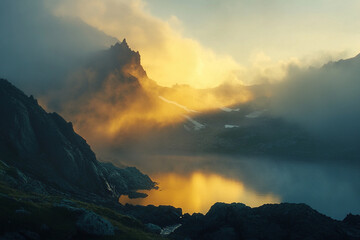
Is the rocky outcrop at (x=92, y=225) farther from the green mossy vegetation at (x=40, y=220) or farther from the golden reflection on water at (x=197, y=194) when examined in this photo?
the golden reflection on water at (x=197, y=194)

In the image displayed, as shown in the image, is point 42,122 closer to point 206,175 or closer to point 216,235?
point 216,235

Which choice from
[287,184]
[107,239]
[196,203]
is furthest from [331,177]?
[107,239]

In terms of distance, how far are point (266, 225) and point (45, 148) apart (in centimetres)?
7841

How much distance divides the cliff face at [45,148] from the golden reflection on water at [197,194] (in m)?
16.5

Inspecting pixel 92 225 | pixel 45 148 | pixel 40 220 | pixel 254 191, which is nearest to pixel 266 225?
pixel 92 225

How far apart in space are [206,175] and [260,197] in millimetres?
58842

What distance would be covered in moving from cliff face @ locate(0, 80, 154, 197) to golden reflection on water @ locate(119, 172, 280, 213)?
16.5 metres

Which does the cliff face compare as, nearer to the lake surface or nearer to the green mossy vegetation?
the lake surface

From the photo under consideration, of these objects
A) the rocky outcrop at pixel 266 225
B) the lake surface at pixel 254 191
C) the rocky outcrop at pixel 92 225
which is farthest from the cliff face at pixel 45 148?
the rocky outcrop at pixel 92 225

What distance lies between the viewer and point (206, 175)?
18112cm

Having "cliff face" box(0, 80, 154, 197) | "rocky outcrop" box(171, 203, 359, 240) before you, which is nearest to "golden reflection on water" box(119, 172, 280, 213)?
"cliff face" box(0, 80, 154, 197)

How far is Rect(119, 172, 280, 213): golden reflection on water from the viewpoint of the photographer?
A: 350 feet

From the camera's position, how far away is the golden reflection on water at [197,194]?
10669 cm

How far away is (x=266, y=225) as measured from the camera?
62156 millimetres
